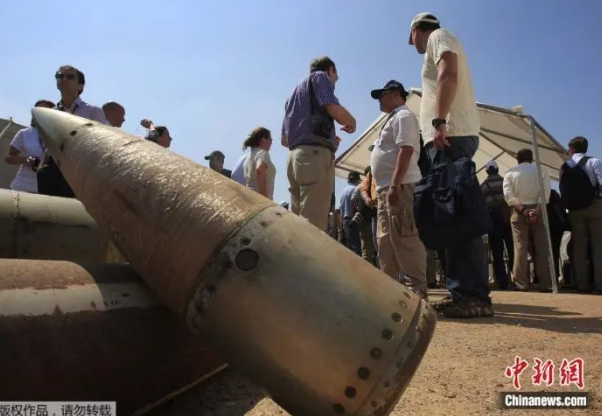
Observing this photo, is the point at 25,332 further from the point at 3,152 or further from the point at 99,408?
the point at 3,152

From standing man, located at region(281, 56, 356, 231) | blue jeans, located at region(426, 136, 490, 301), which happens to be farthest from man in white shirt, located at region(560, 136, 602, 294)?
standing man, located at region(281, 56, 356, 231)

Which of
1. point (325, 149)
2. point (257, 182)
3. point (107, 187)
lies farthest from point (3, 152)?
point (107, 187)

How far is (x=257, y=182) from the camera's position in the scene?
5.52m

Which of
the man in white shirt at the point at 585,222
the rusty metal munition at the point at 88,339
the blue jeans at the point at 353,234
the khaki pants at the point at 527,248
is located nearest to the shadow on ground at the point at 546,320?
the rusty metal munition at the point at 88,339

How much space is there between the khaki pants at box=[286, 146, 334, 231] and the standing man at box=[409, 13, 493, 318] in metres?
0.86

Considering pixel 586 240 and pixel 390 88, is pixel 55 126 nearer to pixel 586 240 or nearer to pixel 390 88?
pixel 390 88

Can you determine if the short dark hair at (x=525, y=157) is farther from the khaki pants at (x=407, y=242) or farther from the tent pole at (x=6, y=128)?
the tent pole at (x=6, y=128)

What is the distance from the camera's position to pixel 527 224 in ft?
22.1

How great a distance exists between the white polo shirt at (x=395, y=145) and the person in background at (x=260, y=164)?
1596mm

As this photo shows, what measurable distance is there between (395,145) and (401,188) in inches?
16.4

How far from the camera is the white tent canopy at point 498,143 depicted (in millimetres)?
8811

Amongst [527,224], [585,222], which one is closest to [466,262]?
[527,224]

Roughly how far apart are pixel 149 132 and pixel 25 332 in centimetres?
441

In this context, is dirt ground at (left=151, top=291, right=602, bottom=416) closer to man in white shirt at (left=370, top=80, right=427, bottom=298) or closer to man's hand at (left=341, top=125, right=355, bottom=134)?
man in white shirt at (left=370, top=80, right=427, bottom=298)
